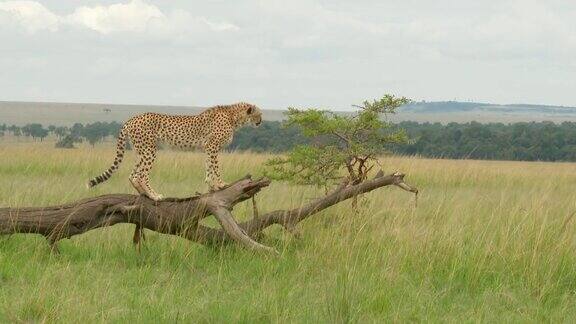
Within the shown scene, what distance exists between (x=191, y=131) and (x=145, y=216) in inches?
125

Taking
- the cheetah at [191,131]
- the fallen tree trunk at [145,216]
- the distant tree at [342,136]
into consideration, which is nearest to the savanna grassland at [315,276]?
the fallen tree trunk at [145,216]

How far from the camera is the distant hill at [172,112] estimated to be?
9934 cm

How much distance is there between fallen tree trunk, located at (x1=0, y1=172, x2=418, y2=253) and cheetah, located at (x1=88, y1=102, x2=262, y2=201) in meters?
2.92

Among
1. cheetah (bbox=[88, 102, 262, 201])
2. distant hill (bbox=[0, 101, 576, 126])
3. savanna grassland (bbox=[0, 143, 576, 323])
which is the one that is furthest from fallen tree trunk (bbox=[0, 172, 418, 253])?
distant hill (bbox=[0, 101, 576, 126])

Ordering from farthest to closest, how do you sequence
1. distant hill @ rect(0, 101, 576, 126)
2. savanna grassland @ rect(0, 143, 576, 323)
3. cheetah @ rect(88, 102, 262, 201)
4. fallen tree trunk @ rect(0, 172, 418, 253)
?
distant hill @ rect(0, 101, 576, 126)
cheetah @ rect(88, 102, 262, 201)
fallen tree trunk @ rect(0, 172, 418, 253)
savanna grassland @ rect(0, 143, 576, 323)

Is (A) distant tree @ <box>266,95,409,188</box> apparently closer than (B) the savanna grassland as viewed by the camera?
No

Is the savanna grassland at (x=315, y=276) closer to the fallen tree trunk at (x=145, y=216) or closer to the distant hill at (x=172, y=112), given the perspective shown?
the fallen tree trunk at (x=145, y=216)

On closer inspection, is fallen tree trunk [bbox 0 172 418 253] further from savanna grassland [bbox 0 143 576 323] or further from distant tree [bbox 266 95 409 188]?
distant tree [bbox 266 95 409 188]

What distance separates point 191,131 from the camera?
9.49 meters

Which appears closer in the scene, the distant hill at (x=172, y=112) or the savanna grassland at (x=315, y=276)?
the savanna grassland at (x=315, y=276)

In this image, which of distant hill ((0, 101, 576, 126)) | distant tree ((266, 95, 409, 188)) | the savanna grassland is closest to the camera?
the savanna grassland

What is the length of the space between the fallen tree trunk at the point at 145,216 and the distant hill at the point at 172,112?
56.7 meters

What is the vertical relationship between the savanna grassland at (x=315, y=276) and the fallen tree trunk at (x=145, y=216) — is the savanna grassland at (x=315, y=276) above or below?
below

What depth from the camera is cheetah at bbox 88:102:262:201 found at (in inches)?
370
